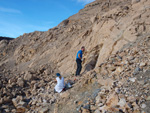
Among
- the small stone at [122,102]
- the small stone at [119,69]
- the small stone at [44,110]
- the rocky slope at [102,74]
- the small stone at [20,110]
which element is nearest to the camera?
the small stone at [122,102]

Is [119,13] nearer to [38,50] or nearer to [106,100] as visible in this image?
[106,100]

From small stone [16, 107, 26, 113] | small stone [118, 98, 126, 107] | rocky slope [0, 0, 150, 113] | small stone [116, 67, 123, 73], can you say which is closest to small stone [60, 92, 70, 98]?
rocky slope [0, 0, 150, 113]

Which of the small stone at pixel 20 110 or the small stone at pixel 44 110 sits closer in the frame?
the small stone at pixel 44 110

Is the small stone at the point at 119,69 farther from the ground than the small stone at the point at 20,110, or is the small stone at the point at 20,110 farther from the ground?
the small stone at the point at 119,69

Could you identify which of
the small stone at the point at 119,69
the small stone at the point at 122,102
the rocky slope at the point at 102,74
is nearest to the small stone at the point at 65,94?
the rocky slope at the point at 102,74

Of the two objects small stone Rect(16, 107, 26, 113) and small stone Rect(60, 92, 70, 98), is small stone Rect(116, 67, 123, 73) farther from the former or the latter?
small stone Rect(16, 107, 26, 113)

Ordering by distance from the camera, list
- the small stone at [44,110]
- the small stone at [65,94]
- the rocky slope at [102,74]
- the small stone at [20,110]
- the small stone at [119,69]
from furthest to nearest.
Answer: the small stone at [20,110], the small stone at [65,94], the small stone at [44,110], the small stone at [119,69], the rocky slope at [102,74]

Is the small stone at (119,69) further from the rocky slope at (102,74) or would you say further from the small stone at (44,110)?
the small stone at (44,110)

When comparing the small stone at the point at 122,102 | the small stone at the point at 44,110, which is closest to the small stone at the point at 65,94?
the small stone at the point at 44,110

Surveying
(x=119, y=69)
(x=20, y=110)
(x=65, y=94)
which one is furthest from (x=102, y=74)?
(x=20, y=110)

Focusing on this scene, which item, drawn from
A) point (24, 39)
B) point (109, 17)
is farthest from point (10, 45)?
point (109, 17)

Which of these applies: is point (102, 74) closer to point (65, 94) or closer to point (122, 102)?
point (65, 94)

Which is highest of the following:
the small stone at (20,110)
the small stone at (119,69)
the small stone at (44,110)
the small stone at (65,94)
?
the small stone at (119,69)

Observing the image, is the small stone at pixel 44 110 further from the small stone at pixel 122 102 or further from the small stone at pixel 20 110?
the small stone at pixel 122 102
